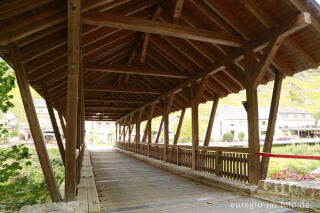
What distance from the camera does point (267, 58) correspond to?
15.5 feet

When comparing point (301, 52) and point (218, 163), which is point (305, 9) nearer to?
point (301, 52)

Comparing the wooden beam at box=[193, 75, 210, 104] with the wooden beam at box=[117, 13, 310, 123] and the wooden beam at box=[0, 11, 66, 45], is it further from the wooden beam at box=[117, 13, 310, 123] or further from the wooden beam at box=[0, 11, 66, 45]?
the wooden beam at box=[0, 11, 66, 45]

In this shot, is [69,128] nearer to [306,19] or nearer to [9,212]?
[9,212]

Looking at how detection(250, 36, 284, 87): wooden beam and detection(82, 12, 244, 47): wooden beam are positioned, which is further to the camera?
detection(250, 36, 284, 87): wooden beam

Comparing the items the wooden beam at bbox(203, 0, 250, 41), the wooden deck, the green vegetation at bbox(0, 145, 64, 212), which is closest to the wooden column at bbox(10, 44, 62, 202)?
the wooden deck

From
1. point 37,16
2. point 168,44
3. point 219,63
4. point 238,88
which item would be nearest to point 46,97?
point 37,16

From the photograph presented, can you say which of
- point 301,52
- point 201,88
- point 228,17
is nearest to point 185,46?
point 201,88

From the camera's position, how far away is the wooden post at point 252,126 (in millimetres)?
5020

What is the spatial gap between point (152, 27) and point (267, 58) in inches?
97.5

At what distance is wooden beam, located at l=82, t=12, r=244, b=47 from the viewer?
14.5 feet

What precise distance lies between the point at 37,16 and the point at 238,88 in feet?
19.2

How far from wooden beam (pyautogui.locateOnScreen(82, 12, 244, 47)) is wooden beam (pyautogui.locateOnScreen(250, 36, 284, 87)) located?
83 cm

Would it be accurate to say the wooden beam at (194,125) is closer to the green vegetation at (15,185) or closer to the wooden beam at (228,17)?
the wooden beam at (228,17)

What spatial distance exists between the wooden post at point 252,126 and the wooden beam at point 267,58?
103 millimetres
